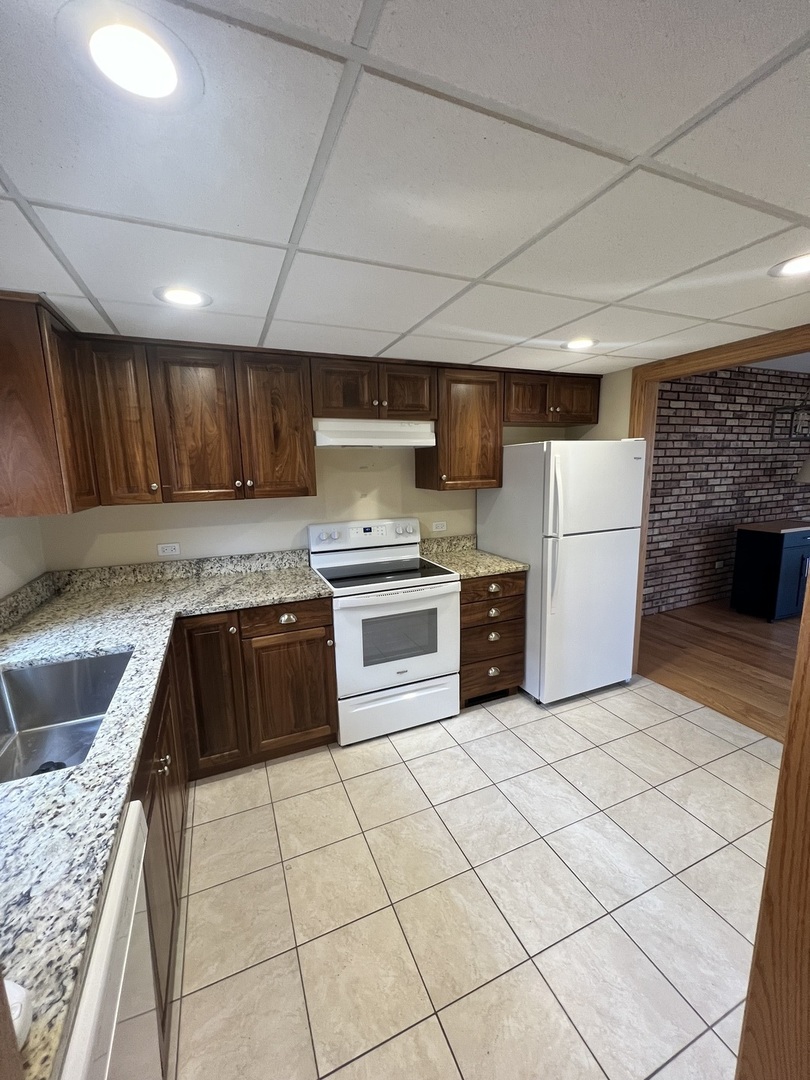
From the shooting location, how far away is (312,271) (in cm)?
142

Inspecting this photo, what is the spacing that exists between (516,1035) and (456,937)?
11.5 inches

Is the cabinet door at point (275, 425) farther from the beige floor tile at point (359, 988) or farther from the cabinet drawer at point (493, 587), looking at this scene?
the beige floor tile at point (359, 988)

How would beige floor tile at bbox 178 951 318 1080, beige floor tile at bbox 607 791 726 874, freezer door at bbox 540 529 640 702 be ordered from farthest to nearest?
1. freezer door at bbox 540 529 640 702
2. beige floor tile at bbox 607 791 726 874
3. beige floor tile at bbox 178 951 318 1080

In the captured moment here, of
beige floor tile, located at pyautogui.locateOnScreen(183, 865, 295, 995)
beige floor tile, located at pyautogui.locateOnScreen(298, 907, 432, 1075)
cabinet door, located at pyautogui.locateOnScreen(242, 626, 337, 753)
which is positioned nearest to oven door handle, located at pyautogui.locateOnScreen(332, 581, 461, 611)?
cabinet door, located at pyautogui.locateOnScreen(242, 626, 337, 753)

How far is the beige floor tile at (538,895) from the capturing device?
4.94ft

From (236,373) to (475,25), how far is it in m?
1.92

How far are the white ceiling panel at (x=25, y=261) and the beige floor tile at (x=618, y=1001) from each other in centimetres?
257

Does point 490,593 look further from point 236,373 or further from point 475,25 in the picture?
point 475,25

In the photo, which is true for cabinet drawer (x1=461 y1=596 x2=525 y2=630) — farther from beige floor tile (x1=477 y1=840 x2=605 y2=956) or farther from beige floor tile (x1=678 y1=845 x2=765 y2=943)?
beige floor tile (x1=678 y1=845 x2=765 y2=943)

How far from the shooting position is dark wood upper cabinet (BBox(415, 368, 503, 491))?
278cm

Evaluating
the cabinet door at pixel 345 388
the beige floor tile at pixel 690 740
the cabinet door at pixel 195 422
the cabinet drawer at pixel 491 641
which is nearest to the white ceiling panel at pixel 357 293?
the cabinet door at pixel 345 388

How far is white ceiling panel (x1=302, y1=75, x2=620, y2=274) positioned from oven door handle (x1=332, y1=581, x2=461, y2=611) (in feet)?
5.18

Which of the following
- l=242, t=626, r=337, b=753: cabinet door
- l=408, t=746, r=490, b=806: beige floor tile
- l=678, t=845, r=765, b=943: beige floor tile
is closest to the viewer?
l=678, t=845, r=765, b=943: beige floor tile

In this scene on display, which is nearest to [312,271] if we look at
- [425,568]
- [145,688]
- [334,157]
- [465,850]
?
[334,157]
